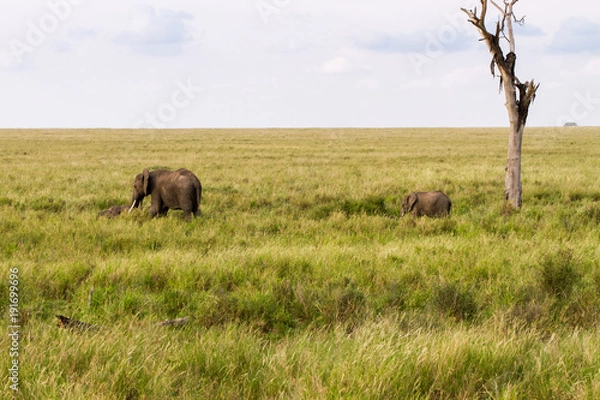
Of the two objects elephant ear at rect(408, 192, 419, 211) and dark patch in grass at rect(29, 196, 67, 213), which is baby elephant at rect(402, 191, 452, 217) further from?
dark patch in grass at rect(29, 196, 67, 213)

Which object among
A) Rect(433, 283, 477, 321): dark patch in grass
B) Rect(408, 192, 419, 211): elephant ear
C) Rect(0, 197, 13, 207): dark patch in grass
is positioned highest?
Rect(408, 192, 419, 211): elephant ear

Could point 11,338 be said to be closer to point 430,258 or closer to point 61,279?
point 61,279

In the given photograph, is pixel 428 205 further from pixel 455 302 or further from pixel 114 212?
pixel 114 212

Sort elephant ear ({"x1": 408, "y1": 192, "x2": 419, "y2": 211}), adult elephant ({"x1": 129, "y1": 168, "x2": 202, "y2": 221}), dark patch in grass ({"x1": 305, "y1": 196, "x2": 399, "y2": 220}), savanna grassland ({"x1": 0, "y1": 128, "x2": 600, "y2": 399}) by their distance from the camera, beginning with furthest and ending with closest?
1. dark patch in grass ({"x1": 305, "y1": 196, "x2": 399, "y2": 220})
2. elephant ear ({"x1": 408, "y1": 192, "x2": 419, "y2": 211})
3. adult elephant ({"x1": 129, "y1": 168, "x2": 202, "y2": 221})
4. savanna grassland ({"x1": 0, "y1": 128, "x2": 600, "y2": 399})

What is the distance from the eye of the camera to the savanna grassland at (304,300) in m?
3.69

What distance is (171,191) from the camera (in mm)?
12211

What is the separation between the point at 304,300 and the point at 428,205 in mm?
7183

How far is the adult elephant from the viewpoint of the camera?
39.3ft

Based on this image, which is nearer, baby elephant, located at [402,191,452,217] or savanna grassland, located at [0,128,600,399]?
savanna grassland, located at [0,128,600,399]

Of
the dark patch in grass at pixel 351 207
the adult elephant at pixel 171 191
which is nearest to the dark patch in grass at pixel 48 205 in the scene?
the adult elephant at pixel 171 191

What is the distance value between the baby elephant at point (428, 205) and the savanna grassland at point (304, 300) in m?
0.83

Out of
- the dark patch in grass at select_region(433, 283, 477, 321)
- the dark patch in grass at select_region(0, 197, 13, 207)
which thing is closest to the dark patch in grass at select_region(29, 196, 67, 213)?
the dark patch in grass at select_region(0, 197, 13, 207)

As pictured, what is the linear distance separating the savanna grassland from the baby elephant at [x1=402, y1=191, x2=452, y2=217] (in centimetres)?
83

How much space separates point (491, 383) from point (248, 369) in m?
1.71
